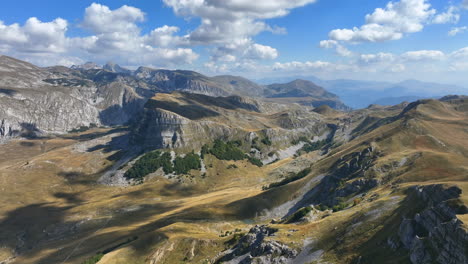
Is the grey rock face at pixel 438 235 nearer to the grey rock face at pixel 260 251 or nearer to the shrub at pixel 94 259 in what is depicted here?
the grey rock face at pixel 260 251

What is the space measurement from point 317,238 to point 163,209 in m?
129

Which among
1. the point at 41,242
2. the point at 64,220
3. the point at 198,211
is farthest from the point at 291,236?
the point at 64,220

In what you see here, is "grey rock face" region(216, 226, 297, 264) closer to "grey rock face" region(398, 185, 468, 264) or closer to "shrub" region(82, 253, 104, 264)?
"grey rock face" region(398, 185, 468, 264)

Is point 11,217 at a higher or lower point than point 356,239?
lower

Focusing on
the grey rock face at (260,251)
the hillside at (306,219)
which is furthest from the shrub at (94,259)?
the grey rock face at (260,251)

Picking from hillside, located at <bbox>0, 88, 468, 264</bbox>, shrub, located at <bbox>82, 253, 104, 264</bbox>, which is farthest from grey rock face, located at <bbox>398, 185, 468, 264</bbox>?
shrub, located at <bbox>82, 253, 104, 264</bbox>

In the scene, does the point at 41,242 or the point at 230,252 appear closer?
the point at 230,252

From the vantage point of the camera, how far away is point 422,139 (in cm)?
16575

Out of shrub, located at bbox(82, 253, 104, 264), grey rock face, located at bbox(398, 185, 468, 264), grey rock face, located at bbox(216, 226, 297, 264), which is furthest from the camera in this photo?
shrub, located at bbox(82, 253, 104, 264)

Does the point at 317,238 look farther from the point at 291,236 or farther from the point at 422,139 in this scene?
the point at 422,139

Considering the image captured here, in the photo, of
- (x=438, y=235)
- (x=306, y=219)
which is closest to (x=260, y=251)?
(x=306, y=219)

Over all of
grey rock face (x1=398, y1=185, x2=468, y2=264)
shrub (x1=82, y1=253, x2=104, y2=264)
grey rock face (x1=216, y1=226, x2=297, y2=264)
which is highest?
grey rock face (x1=398, y1=185, x2=468, y2=264)

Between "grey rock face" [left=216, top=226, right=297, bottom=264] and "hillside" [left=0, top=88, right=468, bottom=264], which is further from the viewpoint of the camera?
"grey rock face" [left=216, top=226, right=297, bottom=264]

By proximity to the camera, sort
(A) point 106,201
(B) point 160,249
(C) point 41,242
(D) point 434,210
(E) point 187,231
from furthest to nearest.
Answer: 1. (A) point 106,201
2. (C) point 41,242
3. (E) point 187,231
4. (B) point 160,249
5. (D) point 434,210
